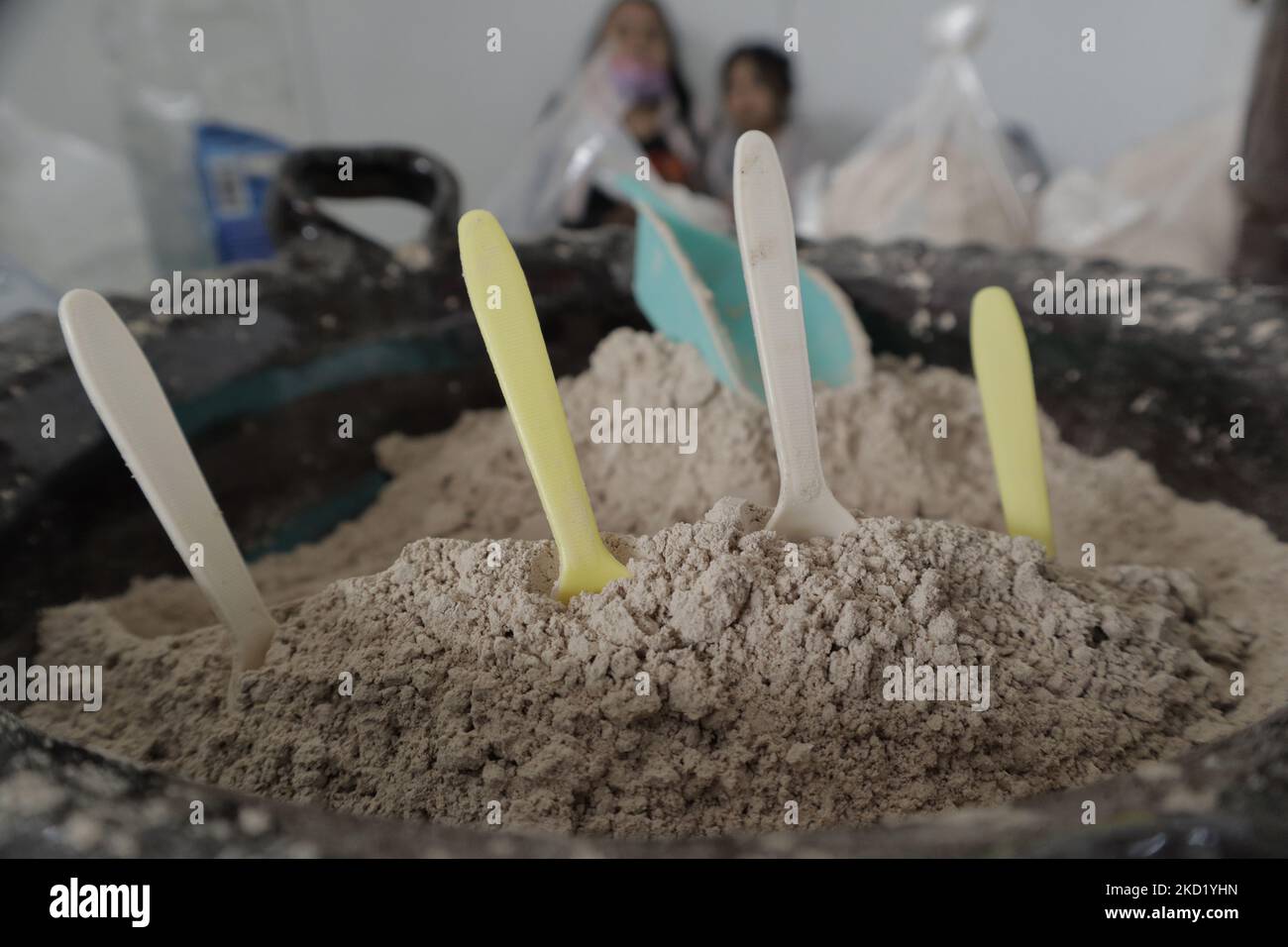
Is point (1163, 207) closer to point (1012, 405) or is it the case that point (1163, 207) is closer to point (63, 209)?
point (1012, 405)

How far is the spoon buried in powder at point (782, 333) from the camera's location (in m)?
0.28

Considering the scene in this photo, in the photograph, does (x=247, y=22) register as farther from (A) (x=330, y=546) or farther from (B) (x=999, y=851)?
(B) (x=999, y=851)

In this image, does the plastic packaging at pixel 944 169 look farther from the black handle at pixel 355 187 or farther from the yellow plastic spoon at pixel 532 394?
the yellow plastic spoon at pixel 532 394

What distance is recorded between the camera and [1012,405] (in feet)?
1.11

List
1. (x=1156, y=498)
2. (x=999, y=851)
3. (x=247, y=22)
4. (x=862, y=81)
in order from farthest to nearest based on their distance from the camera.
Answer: (x=862, y=81), (x=247, y=22), (x=1156, y=498), (x=999, y=851)

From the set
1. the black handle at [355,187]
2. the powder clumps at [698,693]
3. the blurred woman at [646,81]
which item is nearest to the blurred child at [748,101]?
the blurred woman at [646,81]

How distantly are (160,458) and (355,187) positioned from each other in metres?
0.25

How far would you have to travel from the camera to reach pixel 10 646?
1.11ft

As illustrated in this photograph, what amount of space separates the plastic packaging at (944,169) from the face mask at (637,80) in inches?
9.1

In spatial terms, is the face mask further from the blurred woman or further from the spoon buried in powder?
the spoon buried in powder

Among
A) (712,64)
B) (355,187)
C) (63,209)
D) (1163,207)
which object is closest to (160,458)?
(355,187)

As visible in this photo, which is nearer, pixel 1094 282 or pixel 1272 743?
pixel 1272 743

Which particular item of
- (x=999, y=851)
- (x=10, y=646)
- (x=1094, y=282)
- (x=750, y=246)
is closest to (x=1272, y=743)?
(x=999, y=851)

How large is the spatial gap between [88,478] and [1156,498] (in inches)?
18.5
